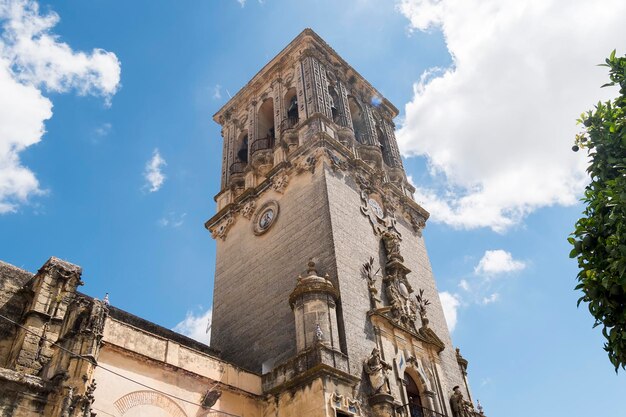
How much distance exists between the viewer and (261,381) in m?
16.0

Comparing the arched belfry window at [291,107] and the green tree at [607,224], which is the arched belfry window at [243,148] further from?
the green tree at [607,224]

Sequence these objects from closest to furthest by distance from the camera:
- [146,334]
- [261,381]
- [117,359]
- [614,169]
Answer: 1. [614,169]
2. [117,359]
3. [146,334]
4. [261,381]

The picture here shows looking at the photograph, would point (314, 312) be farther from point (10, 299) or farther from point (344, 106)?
point (344, 106)

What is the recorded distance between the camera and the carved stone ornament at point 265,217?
21.4m

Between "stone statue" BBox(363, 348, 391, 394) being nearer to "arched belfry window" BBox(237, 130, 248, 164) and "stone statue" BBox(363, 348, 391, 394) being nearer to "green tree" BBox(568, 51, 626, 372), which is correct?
"green tree" BBox(568, 51, 626, 372)

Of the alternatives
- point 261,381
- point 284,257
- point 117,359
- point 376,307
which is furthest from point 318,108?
point 117,359

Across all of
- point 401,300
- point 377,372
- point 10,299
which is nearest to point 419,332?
point 401,300

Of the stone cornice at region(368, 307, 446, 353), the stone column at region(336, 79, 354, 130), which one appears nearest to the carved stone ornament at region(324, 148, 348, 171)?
the stone column at region(336, 79, 354, 130)

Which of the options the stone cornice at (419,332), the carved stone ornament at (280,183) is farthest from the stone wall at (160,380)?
the carved stone ornament at (280,183)

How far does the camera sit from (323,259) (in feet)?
59.7

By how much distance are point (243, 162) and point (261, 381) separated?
13.0m

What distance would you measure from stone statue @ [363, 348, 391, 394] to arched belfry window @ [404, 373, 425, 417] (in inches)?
46.8

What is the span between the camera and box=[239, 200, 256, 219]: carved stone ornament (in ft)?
74.8

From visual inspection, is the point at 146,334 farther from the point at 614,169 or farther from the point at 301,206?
the point at 614,169
